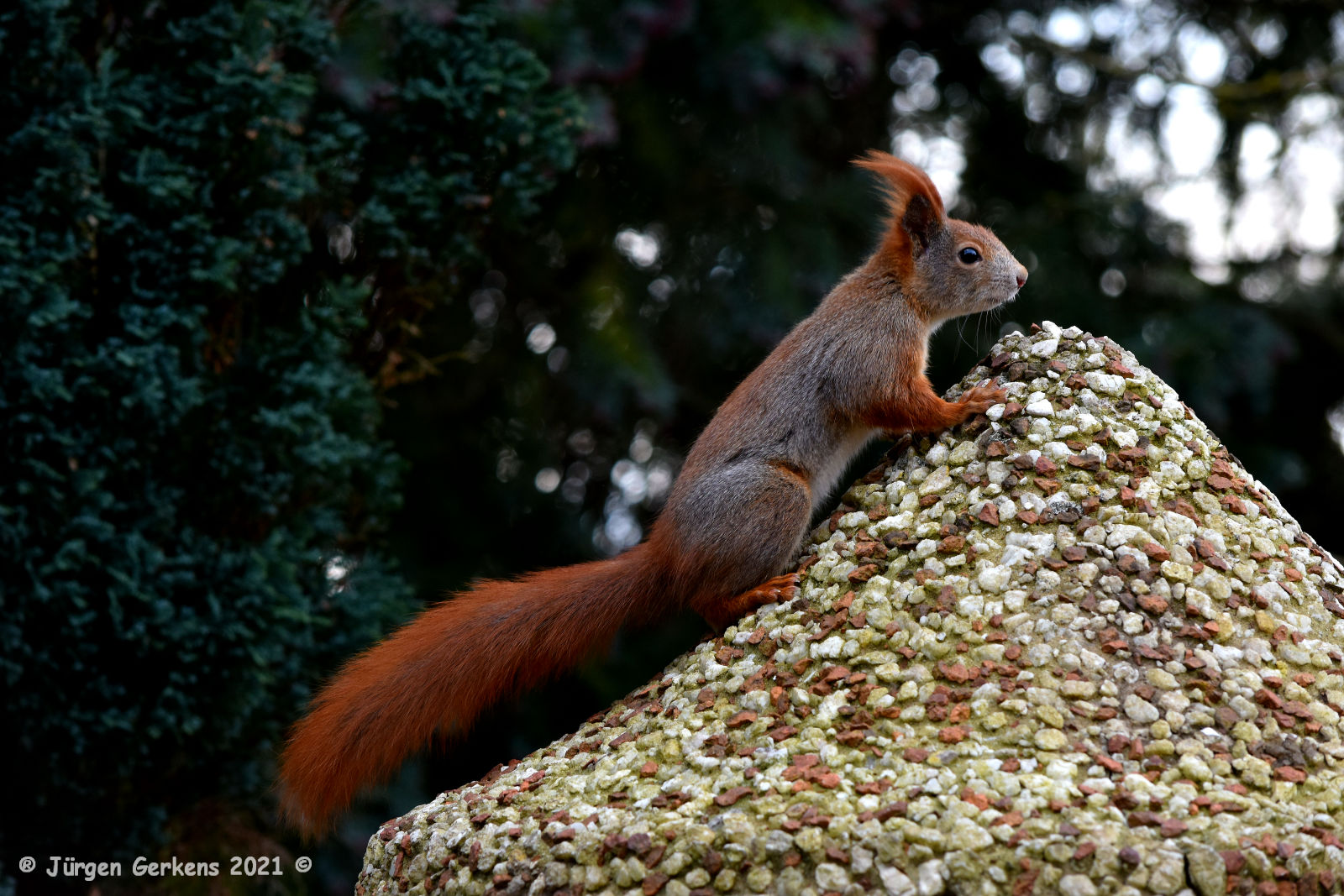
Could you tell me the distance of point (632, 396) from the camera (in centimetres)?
360

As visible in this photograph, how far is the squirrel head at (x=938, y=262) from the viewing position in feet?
7.93

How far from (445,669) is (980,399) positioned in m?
0.99

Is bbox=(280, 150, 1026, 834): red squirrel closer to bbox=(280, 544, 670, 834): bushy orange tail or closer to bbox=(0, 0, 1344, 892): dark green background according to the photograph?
bbox=(280, 544, 670, 834): bushy orange tail

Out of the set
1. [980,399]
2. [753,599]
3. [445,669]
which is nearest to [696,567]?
[753,599]

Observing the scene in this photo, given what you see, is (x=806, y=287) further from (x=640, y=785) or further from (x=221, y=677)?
(x=640, y=785)

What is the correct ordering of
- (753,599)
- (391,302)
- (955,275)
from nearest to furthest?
1. (753,599)
2. (955,275)
3. (391,302)

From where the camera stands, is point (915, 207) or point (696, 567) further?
point (915, 207)

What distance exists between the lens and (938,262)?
2.43 m

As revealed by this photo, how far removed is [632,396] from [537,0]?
1.10 meters

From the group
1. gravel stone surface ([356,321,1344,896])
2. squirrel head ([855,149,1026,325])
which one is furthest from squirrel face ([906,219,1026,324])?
gravel stone surface ([356,321,1344,896])

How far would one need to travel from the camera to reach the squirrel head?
242 centimetres

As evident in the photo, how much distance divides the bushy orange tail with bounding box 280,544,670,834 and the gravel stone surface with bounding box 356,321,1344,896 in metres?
0.12

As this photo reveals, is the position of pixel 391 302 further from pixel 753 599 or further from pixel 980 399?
pixel 980 399

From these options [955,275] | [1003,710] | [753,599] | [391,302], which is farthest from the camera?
[391,302]
